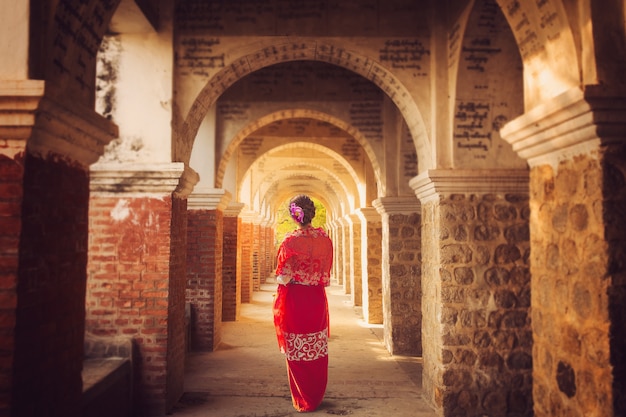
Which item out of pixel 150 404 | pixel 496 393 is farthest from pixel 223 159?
pixel 496 393

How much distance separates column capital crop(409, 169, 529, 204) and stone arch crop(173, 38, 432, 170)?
0.31m

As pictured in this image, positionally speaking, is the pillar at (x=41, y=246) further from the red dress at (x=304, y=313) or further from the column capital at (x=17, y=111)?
the red dress at (x=304, y=313)

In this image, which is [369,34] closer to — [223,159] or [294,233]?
[294,233]

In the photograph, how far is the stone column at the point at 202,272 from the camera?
309 inches

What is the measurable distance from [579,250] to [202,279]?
618cm

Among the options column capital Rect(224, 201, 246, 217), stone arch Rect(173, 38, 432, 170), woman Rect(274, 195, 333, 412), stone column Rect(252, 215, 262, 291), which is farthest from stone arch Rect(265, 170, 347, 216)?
woman Rect(274, 195, 333, 412)

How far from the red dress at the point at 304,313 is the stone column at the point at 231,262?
5.45 meters

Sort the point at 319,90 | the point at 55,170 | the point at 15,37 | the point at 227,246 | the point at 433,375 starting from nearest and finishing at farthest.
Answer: the point at 15,37 < the point at 55,170 < the point at 433,375 < the point at 319,90 < the point at 227,246

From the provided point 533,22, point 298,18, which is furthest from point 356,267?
point 533,22

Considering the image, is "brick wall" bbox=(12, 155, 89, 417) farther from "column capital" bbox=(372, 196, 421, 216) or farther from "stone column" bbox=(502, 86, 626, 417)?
"column capital" bbox=(372, 196, 421, 216)

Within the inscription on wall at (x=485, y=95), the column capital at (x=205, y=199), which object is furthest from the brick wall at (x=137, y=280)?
the column capital at (x=205, y=199)

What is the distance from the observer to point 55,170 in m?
2.50

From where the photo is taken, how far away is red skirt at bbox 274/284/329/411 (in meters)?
4.86

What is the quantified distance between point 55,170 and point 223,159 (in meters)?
5.92
